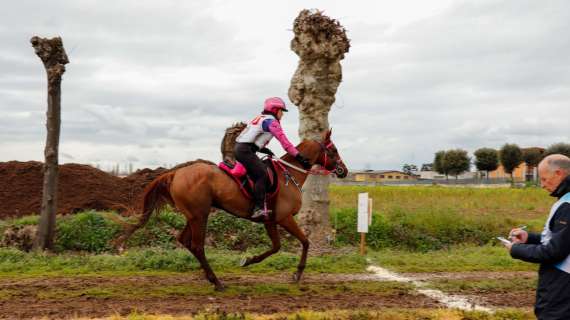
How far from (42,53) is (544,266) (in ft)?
37.6

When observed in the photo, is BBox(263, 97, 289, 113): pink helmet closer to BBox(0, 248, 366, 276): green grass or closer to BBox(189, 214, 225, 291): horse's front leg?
BBox(189, 214, 225, 291): horse's front leg

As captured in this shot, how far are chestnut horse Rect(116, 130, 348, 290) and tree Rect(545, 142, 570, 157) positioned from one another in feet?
232

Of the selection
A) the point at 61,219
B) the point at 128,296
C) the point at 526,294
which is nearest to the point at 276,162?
the point at 128,296

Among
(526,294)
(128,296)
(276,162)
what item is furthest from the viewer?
(276,162)

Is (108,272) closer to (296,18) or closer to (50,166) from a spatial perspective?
(50,166)

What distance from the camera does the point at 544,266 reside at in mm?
4988

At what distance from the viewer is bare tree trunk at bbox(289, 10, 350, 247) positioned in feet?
46.1

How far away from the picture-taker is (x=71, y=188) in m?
17.8

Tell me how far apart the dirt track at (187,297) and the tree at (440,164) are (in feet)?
251

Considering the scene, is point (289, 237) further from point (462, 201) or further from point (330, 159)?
point (462, 201)

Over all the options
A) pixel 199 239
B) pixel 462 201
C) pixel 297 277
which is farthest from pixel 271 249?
pixel 462 201

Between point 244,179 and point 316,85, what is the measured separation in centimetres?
535

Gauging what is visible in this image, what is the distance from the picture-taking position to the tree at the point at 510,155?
80625 millimetres

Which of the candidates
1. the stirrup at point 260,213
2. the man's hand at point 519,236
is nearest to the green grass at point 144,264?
the stirrup at point 260,213
